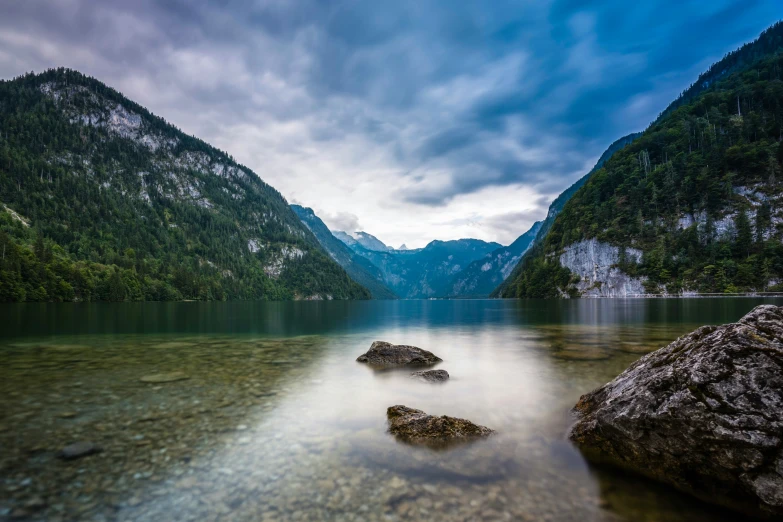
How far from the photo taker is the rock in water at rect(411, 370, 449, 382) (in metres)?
18.6

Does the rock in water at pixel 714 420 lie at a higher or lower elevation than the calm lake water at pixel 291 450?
higher

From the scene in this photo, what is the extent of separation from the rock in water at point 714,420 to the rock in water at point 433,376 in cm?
942

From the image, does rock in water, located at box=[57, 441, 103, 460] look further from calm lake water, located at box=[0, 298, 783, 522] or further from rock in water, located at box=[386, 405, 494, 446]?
rock in water, located at box=[386, 405, 494, 446]

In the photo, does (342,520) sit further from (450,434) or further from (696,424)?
(696,424)

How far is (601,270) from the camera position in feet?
550

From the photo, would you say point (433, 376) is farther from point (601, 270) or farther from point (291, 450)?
point (601, 270)

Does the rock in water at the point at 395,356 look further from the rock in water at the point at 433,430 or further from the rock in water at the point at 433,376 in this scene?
the rock in water at the point at 433,430

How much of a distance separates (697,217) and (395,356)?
182754mm

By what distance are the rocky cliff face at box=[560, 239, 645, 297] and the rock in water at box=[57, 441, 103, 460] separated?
17871 centimetres

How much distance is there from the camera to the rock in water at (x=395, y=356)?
75.7ft

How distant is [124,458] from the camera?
8.68 meters

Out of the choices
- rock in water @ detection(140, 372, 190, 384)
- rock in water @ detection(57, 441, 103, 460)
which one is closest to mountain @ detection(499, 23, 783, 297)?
rock in water @ detection(140, 372, 190, 384)

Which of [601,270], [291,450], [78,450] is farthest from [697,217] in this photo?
[78,450]

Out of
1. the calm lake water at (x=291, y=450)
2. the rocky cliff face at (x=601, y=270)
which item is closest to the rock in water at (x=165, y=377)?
the calm lake water at (x=291, y=450)
